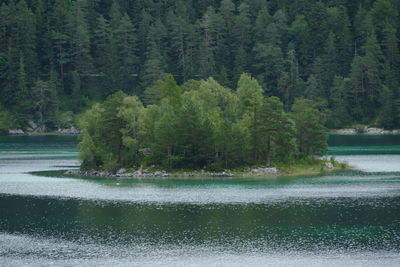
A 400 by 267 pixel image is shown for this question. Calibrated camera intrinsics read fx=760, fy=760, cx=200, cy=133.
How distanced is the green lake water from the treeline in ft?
25.3

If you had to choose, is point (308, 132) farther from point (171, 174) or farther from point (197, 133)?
point (171, 174)

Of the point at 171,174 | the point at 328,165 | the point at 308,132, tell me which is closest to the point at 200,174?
the point at 171,174

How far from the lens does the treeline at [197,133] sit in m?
124

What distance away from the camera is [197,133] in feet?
408

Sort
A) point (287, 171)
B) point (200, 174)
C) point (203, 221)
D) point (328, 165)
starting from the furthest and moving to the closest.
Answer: point (328, 165)
point (287, 171)
point (200, 174)
point (203, 221)

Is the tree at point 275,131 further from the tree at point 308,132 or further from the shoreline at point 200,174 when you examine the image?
the tree at point 308,132

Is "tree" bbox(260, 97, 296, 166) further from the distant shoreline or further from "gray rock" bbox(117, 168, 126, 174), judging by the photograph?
"gray rock" bbox(117, 168, 126, 174)

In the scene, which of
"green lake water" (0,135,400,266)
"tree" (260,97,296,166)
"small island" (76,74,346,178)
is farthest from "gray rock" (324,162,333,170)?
"tree" (260,97,296,166)

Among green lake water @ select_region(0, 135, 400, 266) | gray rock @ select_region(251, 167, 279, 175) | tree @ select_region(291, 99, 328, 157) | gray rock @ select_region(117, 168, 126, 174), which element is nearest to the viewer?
green lake water @ select_region(0, 135, 400, 266)

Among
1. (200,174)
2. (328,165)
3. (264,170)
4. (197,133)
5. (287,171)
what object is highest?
(197,133)

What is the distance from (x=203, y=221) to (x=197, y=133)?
43080mm

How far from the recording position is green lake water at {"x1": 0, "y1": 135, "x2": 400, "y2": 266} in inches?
2621

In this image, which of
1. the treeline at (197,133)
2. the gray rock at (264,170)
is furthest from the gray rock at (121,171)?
the gray rock at (264,170)

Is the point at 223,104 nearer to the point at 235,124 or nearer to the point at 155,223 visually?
the point at 235,124
